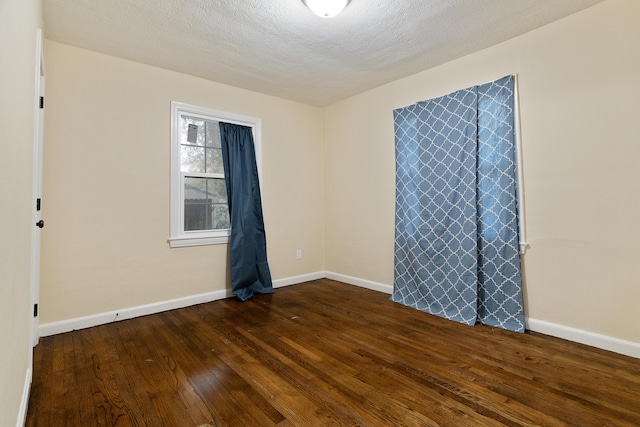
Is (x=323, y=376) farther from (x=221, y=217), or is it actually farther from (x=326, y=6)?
(x=326, y=6)

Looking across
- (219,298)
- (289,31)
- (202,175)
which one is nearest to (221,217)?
(202,175)

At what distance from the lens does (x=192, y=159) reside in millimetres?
3500

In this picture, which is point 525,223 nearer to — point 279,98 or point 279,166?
point 279,166

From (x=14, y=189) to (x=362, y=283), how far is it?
3.51 m

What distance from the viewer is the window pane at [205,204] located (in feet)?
11.4

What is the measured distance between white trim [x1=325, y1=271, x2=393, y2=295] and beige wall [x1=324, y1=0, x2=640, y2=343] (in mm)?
1486

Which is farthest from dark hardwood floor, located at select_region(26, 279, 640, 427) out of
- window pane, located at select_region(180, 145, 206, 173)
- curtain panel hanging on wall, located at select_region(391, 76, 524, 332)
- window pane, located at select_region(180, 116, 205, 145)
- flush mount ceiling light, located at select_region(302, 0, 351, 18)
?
flush mount ceiling light, located at select_region(302, 0, 351, 18)

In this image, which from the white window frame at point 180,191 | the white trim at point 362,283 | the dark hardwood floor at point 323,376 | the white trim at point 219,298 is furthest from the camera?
the white trim at point 362,283

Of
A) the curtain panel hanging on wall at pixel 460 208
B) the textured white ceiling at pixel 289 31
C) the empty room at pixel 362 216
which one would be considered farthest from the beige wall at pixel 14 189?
the curtain panel hanging on wall at pixel 460 208

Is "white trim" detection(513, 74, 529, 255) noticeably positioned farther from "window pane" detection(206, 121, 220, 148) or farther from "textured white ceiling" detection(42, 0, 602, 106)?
→ "window pane" detection(206, 121, 220, 148)

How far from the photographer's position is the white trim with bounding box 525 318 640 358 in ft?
7.19

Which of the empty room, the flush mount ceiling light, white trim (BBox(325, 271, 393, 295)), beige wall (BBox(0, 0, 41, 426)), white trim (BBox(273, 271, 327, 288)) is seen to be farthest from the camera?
white trim (BBox(273, 271, 327, 288))

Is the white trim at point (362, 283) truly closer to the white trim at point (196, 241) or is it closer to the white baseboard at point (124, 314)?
the white baseboard at point (124, 314)

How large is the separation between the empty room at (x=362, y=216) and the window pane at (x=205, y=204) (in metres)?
0.02
